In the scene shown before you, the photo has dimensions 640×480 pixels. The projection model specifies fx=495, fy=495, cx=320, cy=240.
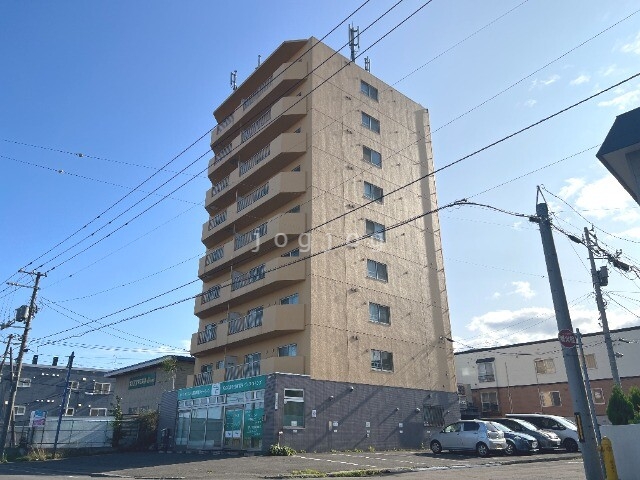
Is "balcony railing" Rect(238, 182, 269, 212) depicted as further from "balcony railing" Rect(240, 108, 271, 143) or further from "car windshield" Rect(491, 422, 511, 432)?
"car windshield" Rect(491, 422, 511, 432)

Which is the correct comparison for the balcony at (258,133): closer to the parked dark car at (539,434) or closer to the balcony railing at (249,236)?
the balcony railing at (249,236)

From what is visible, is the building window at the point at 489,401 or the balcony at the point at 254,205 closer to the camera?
the balcony at the point at 254,205

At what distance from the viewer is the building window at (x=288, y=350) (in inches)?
1049

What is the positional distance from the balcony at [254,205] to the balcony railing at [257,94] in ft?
21.7

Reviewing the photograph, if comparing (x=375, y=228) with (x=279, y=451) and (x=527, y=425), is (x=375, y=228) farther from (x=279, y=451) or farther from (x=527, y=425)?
(x=279, y=451)

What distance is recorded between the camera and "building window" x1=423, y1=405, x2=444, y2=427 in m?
29.7

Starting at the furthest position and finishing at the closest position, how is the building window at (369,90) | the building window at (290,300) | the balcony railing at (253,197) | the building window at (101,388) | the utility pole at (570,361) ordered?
the building window at (101,388)
the building window at (369,90)
the balcony railing at (253,197)
the building window at (290,300)
the utility pole at (570,361)

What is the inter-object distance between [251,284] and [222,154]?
13382 mm

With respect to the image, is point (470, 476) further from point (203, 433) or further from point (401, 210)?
point (401, 210)

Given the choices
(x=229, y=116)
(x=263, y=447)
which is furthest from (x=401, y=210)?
(x=263, y=447)

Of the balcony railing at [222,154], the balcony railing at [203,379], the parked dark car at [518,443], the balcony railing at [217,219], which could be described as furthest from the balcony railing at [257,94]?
the parked dark car at [518,443]

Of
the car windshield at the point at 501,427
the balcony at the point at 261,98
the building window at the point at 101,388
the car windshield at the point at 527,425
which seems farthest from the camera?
the building window at the point at 101,388

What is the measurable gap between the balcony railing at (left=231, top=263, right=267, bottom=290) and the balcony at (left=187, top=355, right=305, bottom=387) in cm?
495

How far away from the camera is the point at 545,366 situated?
4344cm
